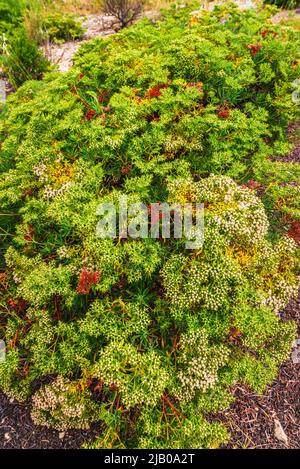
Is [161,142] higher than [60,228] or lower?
higher

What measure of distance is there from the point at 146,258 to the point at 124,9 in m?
6.53

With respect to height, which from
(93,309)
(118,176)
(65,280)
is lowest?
(93,309)

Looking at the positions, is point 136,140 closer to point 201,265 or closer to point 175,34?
point 201,265

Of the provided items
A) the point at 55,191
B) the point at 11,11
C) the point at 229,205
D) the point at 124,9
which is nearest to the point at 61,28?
the point at 11,11

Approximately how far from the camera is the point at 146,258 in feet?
8.11

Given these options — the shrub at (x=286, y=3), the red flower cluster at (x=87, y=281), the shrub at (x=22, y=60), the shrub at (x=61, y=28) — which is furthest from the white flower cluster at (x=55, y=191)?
the shrub at (x=286, y=3)

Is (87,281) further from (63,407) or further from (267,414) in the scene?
(267,414)

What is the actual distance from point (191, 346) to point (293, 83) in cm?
299

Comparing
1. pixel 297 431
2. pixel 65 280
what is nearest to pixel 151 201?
pixel 65 280

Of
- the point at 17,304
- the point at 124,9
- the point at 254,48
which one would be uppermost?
the point at 124,9

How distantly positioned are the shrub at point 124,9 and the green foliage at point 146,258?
4256 mm

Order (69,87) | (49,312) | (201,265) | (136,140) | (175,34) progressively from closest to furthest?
(201,265) < (49,312) < (136,140) < (69,87) < (175,34)

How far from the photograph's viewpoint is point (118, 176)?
302 centimetres

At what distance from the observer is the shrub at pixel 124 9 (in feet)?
22.2
